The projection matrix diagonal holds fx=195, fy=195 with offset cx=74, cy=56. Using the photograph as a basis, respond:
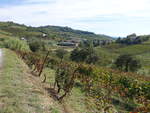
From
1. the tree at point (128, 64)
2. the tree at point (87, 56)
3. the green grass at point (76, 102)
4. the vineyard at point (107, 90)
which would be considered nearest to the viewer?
the green grass at point (76, 102)

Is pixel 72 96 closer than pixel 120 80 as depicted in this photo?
Yes

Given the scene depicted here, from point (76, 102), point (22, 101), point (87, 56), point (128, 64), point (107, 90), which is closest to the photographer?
point (22, 101)

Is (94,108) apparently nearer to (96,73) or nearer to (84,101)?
(84,101)

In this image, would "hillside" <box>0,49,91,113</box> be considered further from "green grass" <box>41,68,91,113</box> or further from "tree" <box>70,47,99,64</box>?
"tree" <box>70,47,99,64</box>

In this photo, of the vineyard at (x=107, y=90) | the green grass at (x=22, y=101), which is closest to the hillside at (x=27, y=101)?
the green grass at (x=22, y=101)

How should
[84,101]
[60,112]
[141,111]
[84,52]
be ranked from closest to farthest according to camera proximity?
Answer: 1. [60,112]
2. [141,111]
3. [84,101]
4. [84,52]

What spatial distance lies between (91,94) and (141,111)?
272cm

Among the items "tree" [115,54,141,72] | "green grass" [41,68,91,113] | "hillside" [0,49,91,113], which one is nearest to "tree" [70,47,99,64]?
"tree" [115,54,141,72]

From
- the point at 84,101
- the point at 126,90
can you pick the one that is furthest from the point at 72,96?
the point at 126,90

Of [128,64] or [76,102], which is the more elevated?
[76,102]

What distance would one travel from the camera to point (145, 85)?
30.6ft

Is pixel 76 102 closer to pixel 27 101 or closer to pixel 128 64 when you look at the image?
pixel 27 101

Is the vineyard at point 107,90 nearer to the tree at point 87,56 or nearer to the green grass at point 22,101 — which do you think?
the green grass at point 22,101

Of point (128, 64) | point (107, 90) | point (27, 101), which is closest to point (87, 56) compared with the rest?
point (128, 64)
